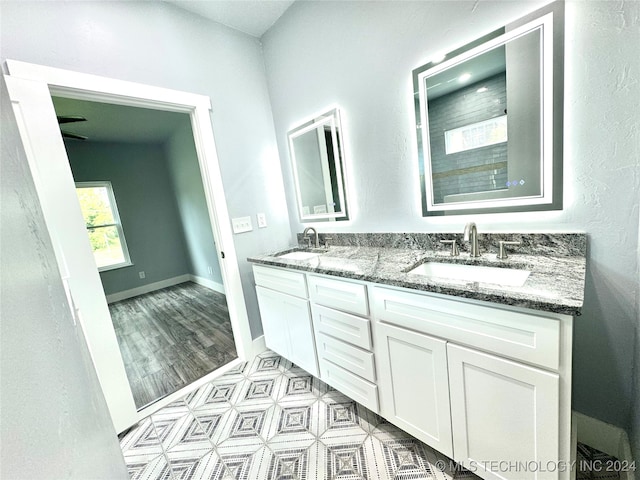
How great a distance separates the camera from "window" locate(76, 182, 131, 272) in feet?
13.2

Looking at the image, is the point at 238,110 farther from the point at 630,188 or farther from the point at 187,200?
the point at 187,200

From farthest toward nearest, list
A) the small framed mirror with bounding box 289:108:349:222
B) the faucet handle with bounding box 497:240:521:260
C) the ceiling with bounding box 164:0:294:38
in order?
the small framed mirror with bounding box 289:108:349:222 → the ceiling with bounding box 164:0:294:38 → the faucet handle with bounding box 497:240:521:260

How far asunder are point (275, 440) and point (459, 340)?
114 cm


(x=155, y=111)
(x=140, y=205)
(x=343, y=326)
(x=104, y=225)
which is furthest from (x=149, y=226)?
(x=343, y=326)

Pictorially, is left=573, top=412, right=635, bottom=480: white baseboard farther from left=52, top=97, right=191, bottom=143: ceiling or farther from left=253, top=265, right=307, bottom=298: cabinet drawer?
left=52, top=97, right=191, bottom=143: ceiling

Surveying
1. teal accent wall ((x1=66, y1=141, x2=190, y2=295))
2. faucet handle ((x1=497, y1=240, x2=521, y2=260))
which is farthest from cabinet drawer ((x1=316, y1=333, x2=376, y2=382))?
teal accent wall ((x1=66, y1=141, x2=190, y2=295))

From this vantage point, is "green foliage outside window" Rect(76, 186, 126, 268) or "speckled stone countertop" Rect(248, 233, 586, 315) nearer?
"speckled stone countertop" Rect(248, 233, 586, 315)

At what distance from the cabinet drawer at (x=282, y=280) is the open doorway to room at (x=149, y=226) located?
3.25 ft

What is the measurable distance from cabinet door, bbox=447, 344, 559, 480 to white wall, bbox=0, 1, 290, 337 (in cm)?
167

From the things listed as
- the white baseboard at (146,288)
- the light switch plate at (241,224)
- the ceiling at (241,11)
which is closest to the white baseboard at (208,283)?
the white baseboard at (146,288)

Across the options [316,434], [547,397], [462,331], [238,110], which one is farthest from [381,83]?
[316,434]

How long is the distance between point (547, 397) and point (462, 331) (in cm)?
28

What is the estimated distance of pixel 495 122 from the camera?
1.20 metres

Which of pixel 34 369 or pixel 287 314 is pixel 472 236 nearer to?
pixel 287 314
